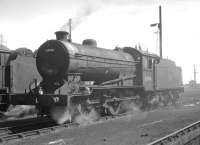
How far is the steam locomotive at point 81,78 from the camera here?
12141 millimetres

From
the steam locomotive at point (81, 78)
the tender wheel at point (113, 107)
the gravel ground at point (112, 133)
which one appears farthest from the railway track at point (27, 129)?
the steam locomotive at point (81, 78)

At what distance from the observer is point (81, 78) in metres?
13.5

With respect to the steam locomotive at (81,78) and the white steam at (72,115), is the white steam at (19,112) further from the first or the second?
the white steam at (72,115)

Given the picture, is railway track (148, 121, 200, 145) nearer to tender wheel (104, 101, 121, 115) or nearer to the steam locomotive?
the steam locomotive

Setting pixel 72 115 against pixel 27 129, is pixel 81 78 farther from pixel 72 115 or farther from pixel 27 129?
pixel 27 129

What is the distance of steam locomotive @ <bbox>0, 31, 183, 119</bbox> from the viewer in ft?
39.8

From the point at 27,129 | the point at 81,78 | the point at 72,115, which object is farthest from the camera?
the point at 81,78

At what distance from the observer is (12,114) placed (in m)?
16.0

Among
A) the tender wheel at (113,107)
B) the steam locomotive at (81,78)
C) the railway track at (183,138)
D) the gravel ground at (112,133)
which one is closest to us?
the railway track at (183,138)

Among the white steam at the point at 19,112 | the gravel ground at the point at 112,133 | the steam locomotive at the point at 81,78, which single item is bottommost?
the gravel ground at the point at 112,133

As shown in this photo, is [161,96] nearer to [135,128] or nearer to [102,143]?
[135,128]

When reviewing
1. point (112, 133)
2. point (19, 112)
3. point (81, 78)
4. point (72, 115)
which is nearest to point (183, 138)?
point (112, 133)

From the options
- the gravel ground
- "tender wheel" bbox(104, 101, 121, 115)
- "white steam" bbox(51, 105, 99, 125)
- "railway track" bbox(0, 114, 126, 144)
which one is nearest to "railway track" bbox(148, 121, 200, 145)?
the gravel ground

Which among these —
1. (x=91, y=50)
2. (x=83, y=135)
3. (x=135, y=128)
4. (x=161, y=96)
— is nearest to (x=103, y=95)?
(x=91, y=50)
